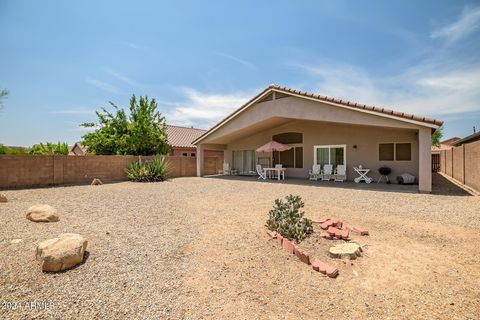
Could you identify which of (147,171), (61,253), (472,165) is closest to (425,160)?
(472,165)

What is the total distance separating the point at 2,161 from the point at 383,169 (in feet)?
63.9

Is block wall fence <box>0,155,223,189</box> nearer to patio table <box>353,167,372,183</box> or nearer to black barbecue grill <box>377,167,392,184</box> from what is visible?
patio table <box>353,167,372,183</box>

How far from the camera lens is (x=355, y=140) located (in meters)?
14.6

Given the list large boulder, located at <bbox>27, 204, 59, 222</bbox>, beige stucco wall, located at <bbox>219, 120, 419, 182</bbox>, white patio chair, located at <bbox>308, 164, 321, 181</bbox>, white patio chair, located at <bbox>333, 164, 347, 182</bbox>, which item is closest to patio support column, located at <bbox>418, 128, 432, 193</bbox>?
beige stucco wall, located at <bbox>219, 120, 419, 182</bbox>

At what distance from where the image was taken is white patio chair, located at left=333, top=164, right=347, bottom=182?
575 inches

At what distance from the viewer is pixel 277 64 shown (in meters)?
14.6

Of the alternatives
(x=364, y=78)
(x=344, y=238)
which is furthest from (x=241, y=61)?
Result: (x=344, y=238)

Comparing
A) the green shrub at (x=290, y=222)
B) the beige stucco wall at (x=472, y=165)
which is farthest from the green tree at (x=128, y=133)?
the beige stucco wall at (x=472, y=165)

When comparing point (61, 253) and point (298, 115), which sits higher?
point (298, 115)

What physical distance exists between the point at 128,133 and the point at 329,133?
48.0 feet

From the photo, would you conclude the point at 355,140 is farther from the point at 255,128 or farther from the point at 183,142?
the point at 183,142

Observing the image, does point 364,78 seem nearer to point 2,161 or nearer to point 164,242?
point 164,242

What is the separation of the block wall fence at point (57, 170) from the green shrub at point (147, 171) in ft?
3.13

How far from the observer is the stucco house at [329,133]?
10.6 metres
